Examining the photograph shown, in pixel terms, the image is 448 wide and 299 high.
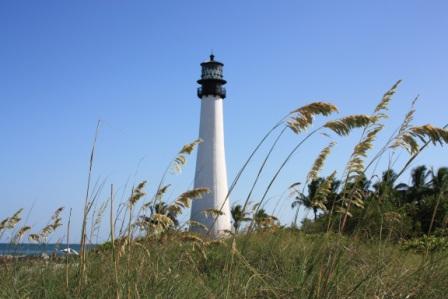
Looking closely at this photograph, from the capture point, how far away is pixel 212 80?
29.2 m

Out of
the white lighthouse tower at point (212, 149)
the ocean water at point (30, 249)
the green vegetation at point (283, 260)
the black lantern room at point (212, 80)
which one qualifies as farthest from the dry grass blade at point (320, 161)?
the black lantern room at point (212, 80)

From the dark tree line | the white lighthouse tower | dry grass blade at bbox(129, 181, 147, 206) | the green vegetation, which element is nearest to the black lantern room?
the white lighthouse tower

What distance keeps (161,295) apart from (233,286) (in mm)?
511

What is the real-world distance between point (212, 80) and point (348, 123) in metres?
26.8

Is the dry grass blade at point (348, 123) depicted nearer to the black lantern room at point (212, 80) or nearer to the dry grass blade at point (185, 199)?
the dry grass blade at point (185, 199)

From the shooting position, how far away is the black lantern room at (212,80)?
28.9 m

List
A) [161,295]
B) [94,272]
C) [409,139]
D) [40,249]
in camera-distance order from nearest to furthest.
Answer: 1. [409,139]
2. [161,295]
3. [94,272]
4. [40,249]

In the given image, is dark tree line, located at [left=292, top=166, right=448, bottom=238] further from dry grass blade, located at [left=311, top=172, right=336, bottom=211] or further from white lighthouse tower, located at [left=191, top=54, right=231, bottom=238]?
white lighthouse tower, located at [left=191, top=54, right=231, bottom=238]

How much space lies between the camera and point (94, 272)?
4414 mm

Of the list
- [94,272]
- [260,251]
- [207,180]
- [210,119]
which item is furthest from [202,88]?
[94,272]

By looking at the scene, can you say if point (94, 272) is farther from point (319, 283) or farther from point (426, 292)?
point (426, 292)

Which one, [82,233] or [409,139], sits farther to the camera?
[82,233]

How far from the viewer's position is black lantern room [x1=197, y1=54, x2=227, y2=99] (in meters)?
28.9

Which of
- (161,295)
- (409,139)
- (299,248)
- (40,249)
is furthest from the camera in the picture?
(299,248)
